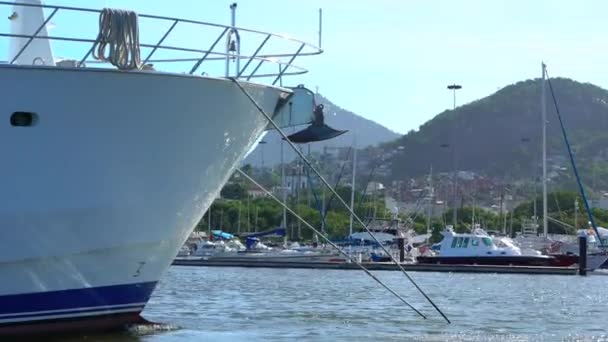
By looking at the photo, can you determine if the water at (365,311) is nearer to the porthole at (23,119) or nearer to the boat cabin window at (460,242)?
the porthole at (23,119)

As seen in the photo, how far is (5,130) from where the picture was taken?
1495cm

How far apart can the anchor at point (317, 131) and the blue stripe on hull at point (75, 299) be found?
326 cm

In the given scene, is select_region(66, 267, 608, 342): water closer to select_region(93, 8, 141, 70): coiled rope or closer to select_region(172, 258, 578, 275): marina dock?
select_region(93, 8, 141, 70): coiled rope

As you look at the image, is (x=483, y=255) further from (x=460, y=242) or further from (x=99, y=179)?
(x=99, y=179)

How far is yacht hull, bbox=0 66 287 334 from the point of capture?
15.2 m

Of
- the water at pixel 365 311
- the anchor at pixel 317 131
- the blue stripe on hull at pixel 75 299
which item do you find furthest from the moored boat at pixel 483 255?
the blue stripe on hull at pixel 75 299

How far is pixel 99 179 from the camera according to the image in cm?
1577

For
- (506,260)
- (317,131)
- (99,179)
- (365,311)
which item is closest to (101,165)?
(99,179)

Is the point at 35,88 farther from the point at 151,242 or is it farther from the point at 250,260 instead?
the point at 250,260

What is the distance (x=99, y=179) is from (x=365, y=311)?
402 inches

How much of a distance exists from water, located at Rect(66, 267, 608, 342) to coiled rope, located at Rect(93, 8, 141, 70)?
4.29 meters

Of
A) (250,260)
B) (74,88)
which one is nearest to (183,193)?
(74,88)

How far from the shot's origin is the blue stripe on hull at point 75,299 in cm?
1543

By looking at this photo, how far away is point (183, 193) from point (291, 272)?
33655mm
